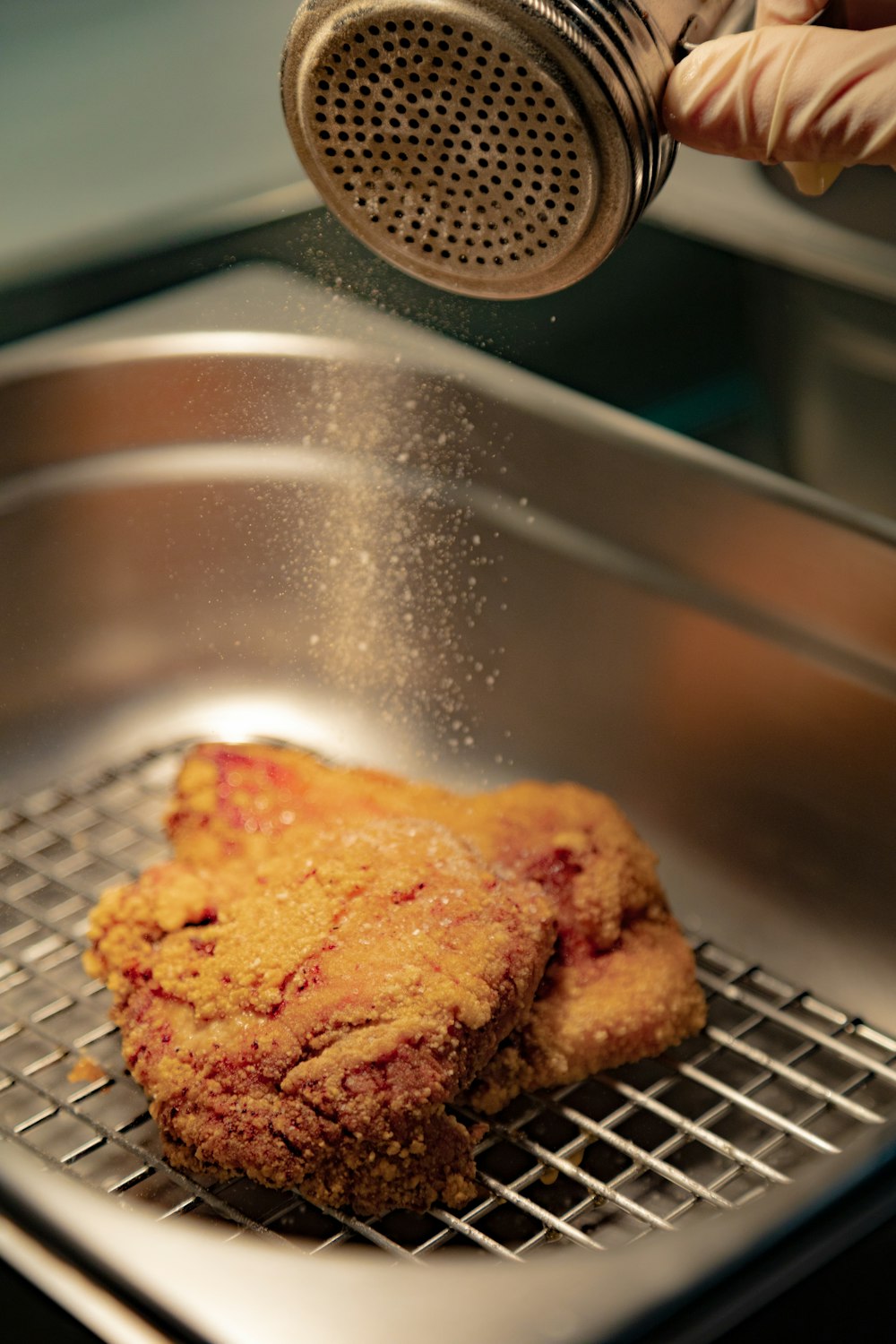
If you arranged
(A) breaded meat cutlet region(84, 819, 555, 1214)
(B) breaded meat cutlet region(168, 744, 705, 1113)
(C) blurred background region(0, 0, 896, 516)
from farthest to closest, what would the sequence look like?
(C) blurred background region(0, 0, 896, 516) → (B) breaded meat cutlet region(168, 744, 705, 1113) → (A) breaded meat cutlet region(84, 819, 555, 1214)

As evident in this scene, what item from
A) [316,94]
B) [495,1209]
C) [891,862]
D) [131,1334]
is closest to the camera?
[131,1334]

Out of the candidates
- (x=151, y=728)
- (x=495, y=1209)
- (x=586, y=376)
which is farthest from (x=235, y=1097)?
(x=586, y=376)

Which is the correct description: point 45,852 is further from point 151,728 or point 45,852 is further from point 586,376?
point 586,376

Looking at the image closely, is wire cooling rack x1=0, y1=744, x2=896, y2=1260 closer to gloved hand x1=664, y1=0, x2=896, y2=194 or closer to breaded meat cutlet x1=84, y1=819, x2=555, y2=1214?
breaded meat cutlet x1=84, y1=819, x2=555, y2=1214

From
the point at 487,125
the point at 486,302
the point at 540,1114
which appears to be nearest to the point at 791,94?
the point at 487,125

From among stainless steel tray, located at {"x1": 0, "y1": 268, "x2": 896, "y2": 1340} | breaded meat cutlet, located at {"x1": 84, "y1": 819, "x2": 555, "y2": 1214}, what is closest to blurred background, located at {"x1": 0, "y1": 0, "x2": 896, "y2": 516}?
stainless steel tray, located at {"x1": 0, "y1": 268, "x2": 896, "y2": 1340}

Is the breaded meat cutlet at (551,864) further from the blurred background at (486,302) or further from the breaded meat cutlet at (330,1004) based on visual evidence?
the blurred background at (486,302)
